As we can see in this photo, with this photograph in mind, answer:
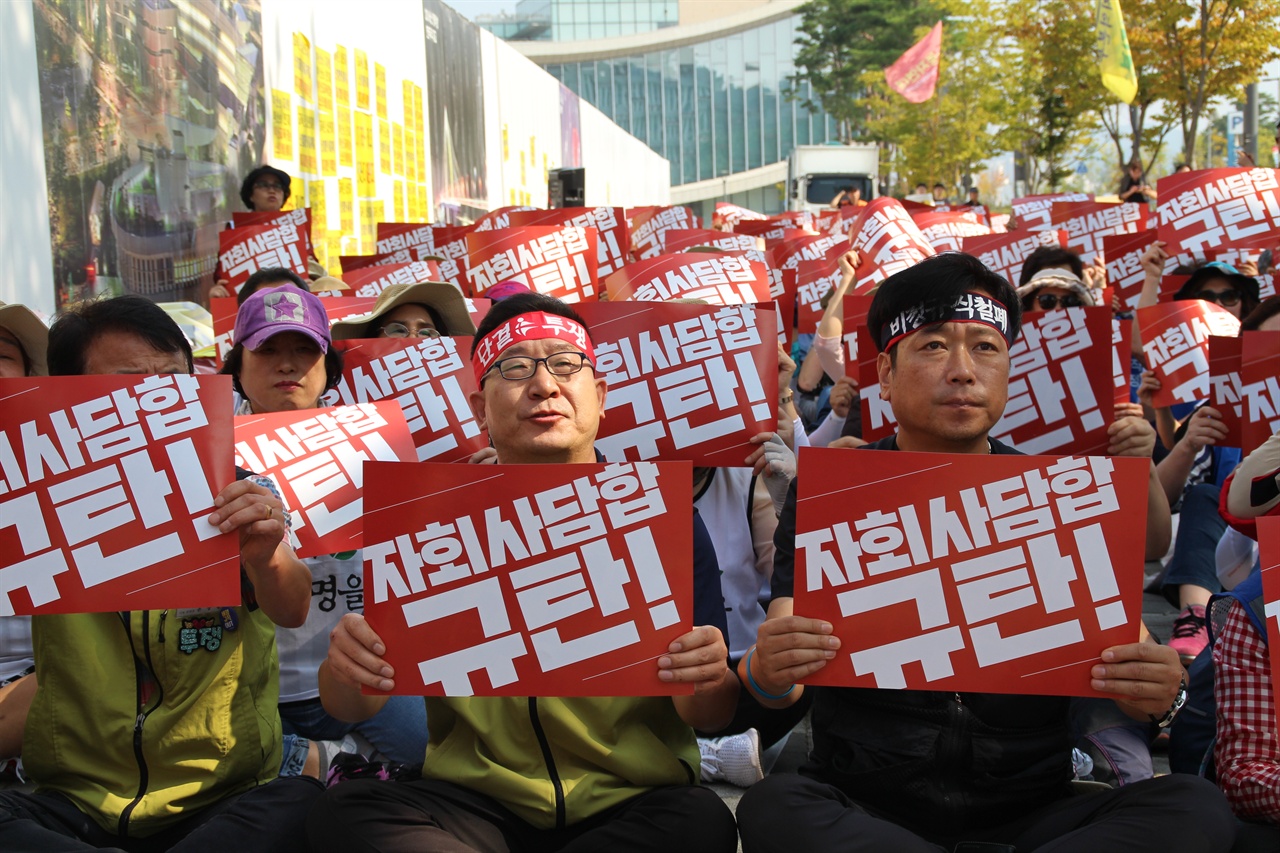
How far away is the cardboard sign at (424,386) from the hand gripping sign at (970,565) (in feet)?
6.34

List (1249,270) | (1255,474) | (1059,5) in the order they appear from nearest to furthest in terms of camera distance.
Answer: (1255,474)
(1249,270)
(1059,5)

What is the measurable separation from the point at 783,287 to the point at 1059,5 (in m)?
17.3

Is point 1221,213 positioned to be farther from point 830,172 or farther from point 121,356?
point 830,172

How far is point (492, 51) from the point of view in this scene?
23.7 metres

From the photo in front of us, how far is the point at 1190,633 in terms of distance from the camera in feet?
14.2

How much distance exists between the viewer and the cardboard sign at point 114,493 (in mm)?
2553

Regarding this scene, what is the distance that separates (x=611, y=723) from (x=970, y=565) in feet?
2.64

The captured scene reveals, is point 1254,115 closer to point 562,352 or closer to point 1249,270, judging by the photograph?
point 1249,270

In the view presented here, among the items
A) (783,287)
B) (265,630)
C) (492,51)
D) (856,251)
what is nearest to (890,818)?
(265,630)

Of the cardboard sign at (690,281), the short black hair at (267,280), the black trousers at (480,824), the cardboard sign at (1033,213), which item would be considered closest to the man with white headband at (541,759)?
the black trousers at (480,824)

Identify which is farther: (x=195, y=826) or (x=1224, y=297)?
(x=1224, y=297)

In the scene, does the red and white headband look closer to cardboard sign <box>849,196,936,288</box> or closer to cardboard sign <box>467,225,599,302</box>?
cardboard sign <box>849,196,936,288</box>

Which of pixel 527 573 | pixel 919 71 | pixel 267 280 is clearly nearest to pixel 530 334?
pixel 527 573

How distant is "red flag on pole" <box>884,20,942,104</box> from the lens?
27453mm
